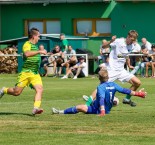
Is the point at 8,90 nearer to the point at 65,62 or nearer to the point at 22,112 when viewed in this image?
the point at 22,112

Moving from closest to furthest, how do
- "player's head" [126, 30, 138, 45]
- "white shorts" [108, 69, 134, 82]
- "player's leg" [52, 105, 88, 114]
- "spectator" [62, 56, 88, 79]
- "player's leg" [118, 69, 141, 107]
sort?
"player's leg" [52, 105, 88, 114], "player's head" [126, 30, 138, 45], "player's leg" [118, 69, 141, 107], "white shorts" [108, 69, 134, 82], "spectator" [62, 56, 88, 79]

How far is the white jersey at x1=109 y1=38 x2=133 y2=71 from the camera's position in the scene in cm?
2000

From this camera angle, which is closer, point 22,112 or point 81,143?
point 81,143

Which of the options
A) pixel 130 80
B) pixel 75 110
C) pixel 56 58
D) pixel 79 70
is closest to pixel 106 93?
pixel 75 110

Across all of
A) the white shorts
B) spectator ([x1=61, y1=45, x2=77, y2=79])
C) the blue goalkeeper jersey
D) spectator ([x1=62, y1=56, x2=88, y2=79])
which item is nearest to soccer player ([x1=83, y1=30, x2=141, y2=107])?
the white shorts

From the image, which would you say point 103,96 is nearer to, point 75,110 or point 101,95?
point 101,95

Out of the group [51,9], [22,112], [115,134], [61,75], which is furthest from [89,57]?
[115,134]

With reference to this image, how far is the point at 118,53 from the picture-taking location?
20188 mm

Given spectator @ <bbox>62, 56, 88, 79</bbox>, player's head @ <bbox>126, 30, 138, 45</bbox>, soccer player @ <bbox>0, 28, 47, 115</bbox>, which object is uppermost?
player's head @ <bbox>126, 30, 138, 45</bbox>

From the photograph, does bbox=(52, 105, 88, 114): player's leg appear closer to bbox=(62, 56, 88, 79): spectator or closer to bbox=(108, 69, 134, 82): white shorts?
bbox=(108, 69, 134, 82): white shorts

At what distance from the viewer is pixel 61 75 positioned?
37.7 metres

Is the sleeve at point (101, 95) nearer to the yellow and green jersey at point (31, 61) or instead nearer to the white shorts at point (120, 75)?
the yellow and green jersey at point (31, 61)

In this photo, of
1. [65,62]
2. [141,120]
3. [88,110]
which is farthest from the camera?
[65,62]

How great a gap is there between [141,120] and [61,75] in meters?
21.9
